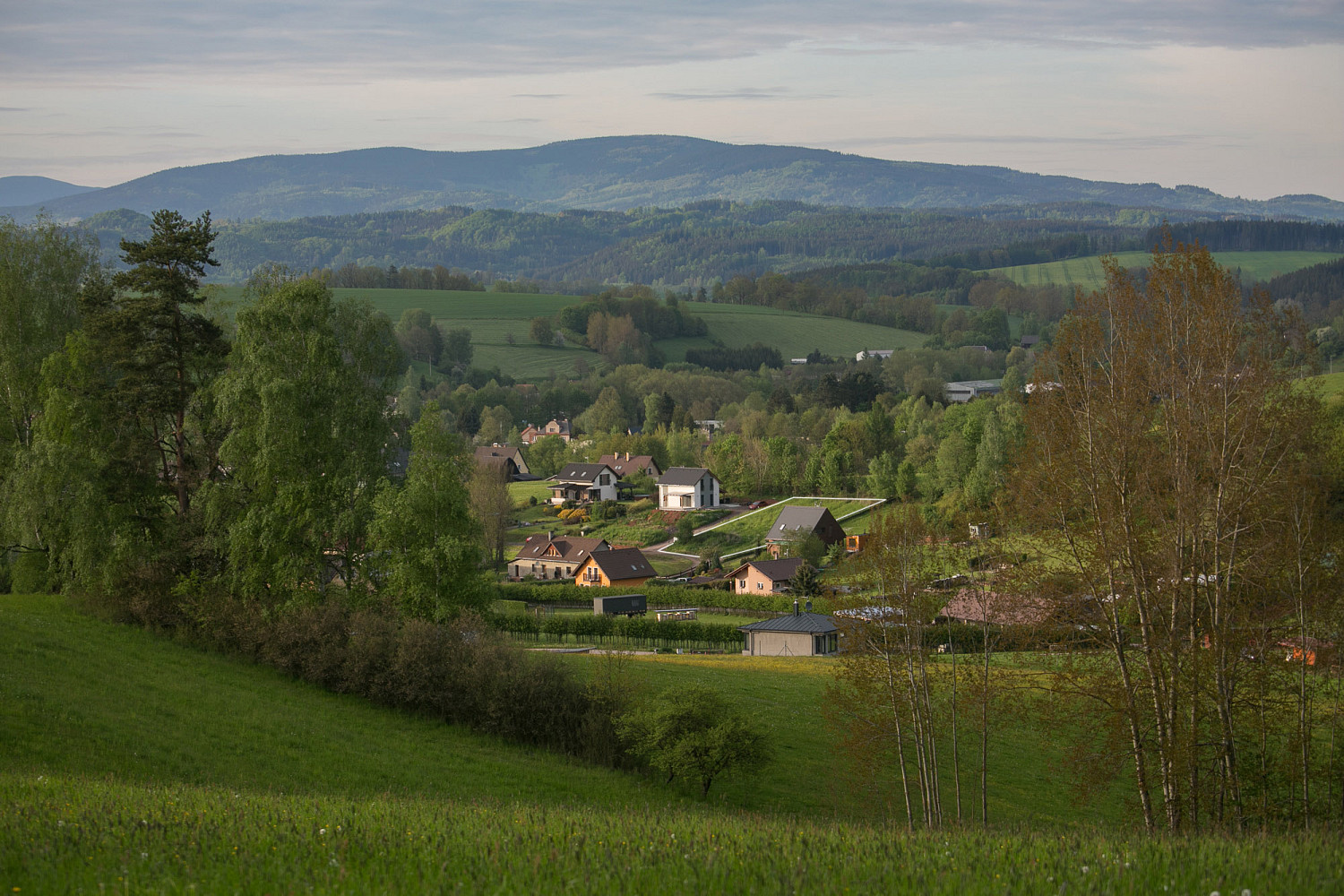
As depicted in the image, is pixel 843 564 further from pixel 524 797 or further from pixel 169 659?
pixel 169 659

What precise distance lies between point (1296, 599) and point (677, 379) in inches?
5394

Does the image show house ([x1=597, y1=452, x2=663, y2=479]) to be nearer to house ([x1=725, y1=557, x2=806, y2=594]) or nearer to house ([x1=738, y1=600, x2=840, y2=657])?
house ([x1=725, y1=557, x2=806, y2=594])

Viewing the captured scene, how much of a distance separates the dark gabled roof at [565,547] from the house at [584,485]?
73.9 ft

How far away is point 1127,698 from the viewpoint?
15.2 meters

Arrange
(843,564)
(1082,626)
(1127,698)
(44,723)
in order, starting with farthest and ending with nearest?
(843,564), (44,723), (1082,626), (1127,698)

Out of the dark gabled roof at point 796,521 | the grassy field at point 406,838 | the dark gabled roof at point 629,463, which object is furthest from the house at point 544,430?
the grassy field at point 406,838

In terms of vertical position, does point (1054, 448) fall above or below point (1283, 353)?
below

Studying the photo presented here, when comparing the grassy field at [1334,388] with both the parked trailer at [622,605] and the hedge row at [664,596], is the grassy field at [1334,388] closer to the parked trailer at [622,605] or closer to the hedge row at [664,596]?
the hedge row at [664,596]

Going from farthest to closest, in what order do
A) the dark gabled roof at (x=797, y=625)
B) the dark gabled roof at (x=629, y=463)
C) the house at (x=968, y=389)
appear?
the house at (x=968, y=389) < the dark gabled roof at (x=629, y=463) < the dark gabled roof at (x=797, y=625)

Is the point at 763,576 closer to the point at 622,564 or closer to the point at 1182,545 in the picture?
the point at 622,564

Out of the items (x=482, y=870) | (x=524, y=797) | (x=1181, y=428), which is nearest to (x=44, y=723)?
(x=524, y=797)

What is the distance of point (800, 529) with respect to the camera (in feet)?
260

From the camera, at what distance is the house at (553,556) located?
78000mm

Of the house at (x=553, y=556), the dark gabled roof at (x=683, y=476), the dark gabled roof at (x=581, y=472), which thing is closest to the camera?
the house at (x=553, y=556)
